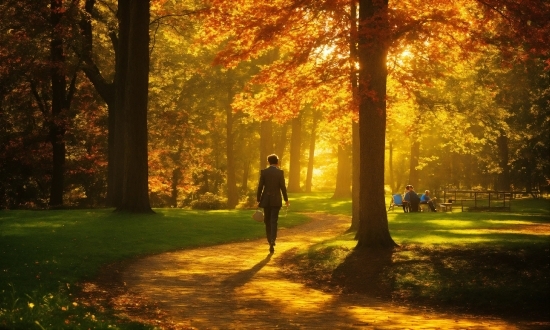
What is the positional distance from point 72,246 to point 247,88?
5.62 meters

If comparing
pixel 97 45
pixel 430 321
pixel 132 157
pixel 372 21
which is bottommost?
pixel 430 321

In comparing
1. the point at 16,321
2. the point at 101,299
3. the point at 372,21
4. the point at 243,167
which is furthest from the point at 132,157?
the point at 243,167

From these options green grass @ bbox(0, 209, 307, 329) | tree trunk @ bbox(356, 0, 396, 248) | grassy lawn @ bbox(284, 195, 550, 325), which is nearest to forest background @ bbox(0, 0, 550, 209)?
tree trunk @ bbox(356, 0, 396, 248)

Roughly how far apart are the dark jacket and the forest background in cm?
173

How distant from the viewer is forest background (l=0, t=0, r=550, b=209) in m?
16.1

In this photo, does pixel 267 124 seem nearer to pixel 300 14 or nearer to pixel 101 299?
pixel 300 14

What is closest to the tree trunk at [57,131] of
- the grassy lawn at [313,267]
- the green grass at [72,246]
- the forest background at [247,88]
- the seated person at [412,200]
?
the forest background at [247,88]

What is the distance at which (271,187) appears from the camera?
644 inches

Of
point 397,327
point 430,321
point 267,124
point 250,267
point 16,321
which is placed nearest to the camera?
point 16,321

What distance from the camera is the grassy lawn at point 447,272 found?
1109 cm

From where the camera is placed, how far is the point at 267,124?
4856cm

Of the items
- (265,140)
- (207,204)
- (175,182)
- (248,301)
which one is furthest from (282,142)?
(248,301)

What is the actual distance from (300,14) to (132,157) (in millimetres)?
10840

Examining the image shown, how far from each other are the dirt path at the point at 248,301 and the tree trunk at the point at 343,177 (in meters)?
35.2
